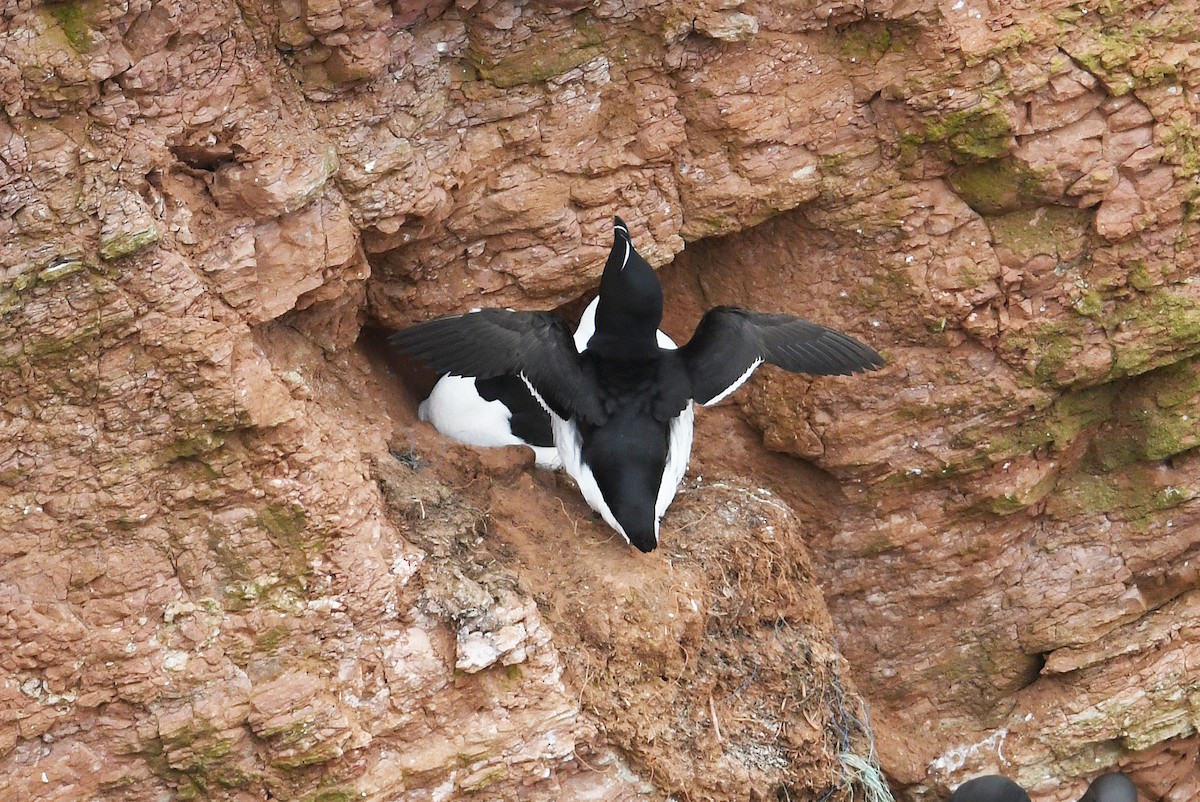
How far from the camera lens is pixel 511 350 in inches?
238

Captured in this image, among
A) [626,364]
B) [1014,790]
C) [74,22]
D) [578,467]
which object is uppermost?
[74,22]

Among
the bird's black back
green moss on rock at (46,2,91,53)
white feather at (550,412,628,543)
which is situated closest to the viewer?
green moss on rock at (46,2,91,53)

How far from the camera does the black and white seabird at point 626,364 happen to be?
6.02m

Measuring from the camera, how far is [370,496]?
18.3 feet

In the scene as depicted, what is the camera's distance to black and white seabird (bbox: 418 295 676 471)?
662 centimetres

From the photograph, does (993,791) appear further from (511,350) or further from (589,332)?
(511,350)

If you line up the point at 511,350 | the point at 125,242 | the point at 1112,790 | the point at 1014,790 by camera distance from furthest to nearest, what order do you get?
the point at 1112,790
the point at 1014,790
the point at 511,350
the point at 125,242

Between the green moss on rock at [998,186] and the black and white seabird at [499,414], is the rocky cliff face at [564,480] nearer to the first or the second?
the green moss on rock at [998,186]

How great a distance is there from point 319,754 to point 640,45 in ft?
10.6

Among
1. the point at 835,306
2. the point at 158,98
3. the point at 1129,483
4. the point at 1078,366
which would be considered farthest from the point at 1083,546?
the point at 158,98

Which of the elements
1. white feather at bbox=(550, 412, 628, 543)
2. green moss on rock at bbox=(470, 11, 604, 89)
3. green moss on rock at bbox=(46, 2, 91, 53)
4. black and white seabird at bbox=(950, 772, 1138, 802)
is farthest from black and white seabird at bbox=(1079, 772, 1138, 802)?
green moss on rock at bbox=(46, 2, 91, 53)

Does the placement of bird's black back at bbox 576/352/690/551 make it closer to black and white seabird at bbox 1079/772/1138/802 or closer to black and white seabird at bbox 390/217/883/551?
black and white seabird at bbox 390/217/883/551

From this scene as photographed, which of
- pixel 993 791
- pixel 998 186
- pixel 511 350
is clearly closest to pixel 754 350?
pixel 511 350

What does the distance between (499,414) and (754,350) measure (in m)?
1.20
